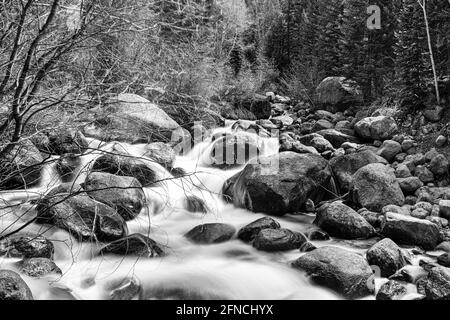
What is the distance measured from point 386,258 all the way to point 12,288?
4540mm

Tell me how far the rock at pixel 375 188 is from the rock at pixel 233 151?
313 centimetres

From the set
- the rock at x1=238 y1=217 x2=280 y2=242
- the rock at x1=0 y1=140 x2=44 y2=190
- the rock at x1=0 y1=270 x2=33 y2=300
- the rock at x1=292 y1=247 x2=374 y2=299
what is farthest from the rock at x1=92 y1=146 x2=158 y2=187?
the rock at x1=292 y1=247 x2=374 y2=299

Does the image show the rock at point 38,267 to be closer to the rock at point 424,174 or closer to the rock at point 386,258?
the rock at point 386,258

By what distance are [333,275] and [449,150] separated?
612 cm

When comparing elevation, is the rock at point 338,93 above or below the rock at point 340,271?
above

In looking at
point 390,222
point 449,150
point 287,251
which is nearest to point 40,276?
point 287,251

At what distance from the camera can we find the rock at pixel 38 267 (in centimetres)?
486

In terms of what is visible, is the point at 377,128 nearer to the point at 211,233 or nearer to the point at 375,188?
the point at 375,188

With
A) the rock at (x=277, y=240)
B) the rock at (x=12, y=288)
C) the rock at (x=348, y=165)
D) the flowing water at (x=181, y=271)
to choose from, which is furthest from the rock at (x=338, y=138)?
the rock at (x=12, y=288)

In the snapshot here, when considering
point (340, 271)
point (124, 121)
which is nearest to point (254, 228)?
point (340, 271)

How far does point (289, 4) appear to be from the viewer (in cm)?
2519

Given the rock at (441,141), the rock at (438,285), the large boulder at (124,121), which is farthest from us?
the rock at (441,141)
